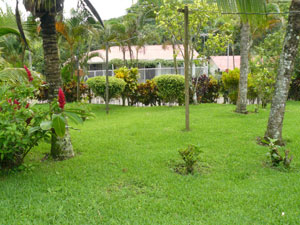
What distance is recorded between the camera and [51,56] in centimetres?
514

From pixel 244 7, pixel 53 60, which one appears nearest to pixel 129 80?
pixel 53 60

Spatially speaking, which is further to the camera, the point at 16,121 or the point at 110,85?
the point at 110,85

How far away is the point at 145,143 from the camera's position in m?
6.11

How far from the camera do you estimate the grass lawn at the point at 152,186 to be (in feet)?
10.5

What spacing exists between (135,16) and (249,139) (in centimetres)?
1771

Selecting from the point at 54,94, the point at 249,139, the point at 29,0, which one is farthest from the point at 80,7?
the point at 249,139

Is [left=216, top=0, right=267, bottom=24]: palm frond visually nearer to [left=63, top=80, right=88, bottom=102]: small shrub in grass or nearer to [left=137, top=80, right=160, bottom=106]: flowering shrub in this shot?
[left=137, top=80, right=160, bottom=106]: flowering shrub

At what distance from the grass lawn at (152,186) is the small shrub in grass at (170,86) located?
5.28m

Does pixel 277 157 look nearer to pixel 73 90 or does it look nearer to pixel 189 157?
pixel 189 157

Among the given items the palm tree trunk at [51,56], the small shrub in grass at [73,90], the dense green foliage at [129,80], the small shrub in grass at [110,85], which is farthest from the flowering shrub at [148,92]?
the palm tree trunk at [51,56]

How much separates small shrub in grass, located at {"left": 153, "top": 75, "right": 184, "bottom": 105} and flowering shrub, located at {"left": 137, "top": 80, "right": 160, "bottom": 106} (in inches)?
33.7

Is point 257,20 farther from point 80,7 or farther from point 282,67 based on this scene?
point 80,7

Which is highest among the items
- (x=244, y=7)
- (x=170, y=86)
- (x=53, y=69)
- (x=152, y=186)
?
(x=244, y=7)

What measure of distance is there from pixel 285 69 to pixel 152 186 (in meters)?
3.21
